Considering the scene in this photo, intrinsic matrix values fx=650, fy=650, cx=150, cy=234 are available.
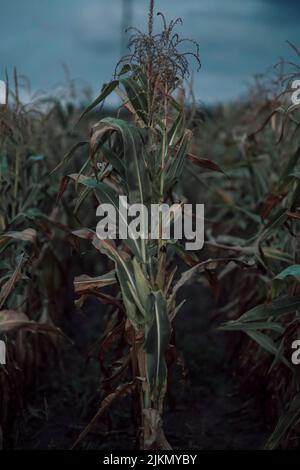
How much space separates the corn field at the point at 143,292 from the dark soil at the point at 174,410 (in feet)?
0.03

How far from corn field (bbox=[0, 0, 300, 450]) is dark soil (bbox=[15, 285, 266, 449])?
10 millimetres

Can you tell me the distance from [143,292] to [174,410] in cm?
84

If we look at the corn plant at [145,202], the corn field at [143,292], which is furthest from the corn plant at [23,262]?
the corn plant at [145,202]

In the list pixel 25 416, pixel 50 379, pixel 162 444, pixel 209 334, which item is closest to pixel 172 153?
pixel 162 444

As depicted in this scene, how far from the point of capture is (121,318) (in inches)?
104

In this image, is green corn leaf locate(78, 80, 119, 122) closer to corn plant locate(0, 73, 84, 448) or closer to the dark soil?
corn plant locate(0, 73, 84, 448)

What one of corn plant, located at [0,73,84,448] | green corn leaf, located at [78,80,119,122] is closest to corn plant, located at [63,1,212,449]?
green corn leaf, located at [78,80,119,122]

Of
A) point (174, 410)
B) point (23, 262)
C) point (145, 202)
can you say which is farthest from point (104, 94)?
point (174, 410)

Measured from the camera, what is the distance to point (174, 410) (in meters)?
2.92

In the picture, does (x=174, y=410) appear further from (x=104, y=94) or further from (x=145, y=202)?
(x=104, y=94)

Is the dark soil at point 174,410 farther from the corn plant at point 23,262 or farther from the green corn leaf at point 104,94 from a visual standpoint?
the green corn leaf at point 104,94

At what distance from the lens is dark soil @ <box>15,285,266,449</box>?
3.08 meters
